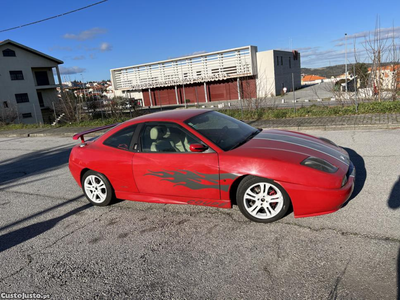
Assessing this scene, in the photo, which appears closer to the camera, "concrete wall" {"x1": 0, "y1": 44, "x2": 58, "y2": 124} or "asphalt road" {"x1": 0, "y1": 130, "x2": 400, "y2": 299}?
"asphalt road" {"x1": 0, "y1": 130, "x2": 400, "y2": 299}

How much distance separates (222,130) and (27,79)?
45.4 meters

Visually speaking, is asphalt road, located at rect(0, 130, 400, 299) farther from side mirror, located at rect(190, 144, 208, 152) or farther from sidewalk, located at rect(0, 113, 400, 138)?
sidewalk, located at rect(0, 113, 400, 138)

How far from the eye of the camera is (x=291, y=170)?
11.6ft

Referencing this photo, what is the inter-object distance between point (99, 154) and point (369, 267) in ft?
12.5

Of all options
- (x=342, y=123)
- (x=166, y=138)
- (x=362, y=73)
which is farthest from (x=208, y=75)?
(x=166, y=138)

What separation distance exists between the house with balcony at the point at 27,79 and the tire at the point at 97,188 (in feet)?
120

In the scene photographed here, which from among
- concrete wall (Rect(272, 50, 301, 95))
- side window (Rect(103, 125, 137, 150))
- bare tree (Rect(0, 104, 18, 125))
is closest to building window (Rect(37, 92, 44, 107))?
bare tree (Rect(0, 104, 18, 125))

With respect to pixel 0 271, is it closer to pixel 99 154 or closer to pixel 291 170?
pixel 99 154

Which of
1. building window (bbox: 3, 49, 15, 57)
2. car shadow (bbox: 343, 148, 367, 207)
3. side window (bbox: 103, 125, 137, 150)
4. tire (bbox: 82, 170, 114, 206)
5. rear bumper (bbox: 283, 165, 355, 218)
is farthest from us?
building window (bbox: 3, 49, 15, 57)

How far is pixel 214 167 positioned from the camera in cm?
386

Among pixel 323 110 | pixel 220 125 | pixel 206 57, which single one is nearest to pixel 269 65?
pixel 206 57

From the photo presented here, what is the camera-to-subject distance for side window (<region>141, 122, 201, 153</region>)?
4.17m

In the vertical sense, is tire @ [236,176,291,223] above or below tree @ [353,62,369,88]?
below

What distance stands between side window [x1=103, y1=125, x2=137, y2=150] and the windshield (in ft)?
3.04
